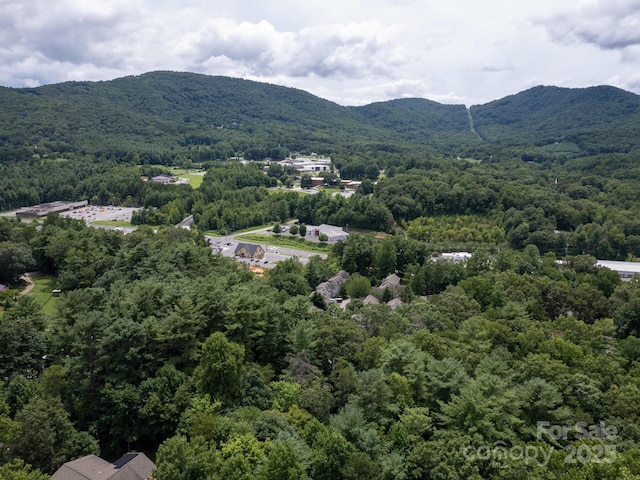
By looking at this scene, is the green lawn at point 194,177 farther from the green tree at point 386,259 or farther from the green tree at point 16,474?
the green tree at point 16,474

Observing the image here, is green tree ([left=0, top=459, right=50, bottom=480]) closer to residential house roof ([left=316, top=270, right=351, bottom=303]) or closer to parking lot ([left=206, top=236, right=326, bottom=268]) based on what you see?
residential house roof ([left=316, top=270, right=351, bottom=303])

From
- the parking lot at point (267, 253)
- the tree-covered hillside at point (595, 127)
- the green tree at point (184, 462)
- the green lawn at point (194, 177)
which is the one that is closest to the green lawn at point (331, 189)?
the green lawn at point (194, 177)

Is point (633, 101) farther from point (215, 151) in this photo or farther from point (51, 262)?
point (51, 262)

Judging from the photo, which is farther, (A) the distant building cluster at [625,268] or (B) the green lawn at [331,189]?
(B) the green lawn at [331,189]

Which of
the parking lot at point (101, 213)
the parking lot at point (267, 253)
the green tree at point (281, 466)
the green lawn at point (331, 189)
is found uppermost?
the green lawn at point (331, 189)

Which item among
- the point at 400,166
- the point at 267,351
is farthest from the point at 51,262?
the point at 400,166
